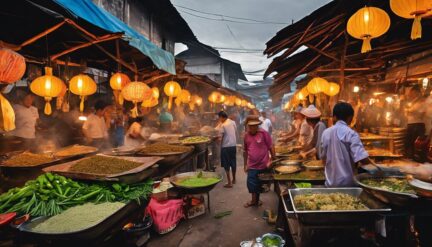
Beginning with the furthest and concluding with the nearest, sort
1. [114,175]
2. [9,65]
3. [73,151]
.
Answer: [73,151], [114,175], [9,65]

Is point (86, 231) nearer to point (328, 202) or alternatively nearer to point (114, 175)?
point (114, 175)

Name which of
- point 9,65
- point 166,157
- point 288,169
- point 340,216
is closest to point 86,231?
point 9,65

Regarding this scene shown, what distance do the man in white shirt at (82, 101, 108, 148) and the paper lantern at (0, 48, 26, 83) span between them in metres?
5.31

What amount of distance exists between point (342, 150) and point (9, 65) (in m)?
4.95

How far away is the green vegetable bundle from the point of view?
316 cm

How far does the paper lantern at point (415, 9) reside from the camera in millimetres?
3062

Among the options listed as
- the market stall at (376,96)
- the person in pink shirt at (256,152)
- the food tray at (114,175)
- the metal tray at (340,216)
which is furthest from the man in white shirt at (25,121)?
the metal tray at (340,216)

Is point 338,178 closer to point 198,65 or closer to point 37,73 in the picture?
point 37,73

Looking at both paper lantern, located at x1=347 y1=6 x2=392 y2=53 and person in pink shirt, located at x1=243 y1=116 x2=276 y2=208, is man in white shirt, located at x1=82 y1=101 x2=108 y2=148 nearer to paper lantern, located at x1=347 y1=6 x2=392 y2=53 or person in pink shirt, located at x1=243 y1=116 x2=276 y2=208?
person in pink shirt, located at x1=243 y1=116 x2=276 y2=208

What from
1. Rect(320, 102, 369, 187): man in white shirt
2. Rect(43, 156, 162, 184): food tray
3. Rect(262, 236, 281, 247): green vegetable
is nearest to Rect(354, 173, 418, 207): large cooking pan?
Rect(320, 102, 369, 187): man in white shirt

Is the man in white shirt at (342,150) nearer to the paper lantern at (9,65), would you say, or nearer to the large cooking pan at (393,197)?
the large cooking pan at (393,197)

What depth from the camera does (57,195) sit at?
3.40 m

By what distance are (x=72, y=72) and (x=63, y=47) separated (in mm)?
1798

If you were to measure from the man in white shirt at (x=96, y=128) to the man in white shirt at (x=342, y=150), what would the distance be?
780 cm
